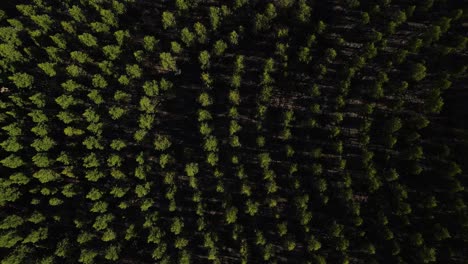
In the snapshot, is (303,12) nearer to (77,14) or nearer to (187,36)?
(187,36)

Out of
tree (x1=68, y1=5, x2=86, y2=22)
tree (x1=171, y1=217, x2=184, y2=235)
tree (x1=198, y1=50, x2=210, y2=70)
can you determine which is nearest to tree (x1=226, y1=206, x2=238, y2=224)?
tree (x1=171, y1=217, x2=184, y2=235)

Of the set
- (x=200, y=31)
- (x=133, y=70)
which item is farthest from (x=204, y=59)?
(x=133, y=70)

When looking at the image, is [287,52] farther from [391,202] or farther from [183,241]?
[183,241]

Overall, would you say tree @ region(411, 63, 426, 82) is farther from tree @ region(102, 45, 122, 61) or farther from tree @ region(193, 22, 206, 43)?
tree @ region(102, 45, 122, 61)

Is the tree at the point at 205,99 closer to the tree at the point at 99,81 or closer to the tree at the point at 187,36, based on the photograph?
the tree at the point at 187,36

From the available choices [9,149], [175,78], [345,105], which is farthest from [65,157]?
[345,105]

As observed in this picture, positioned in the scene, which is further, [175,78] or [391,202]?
[175,78]
